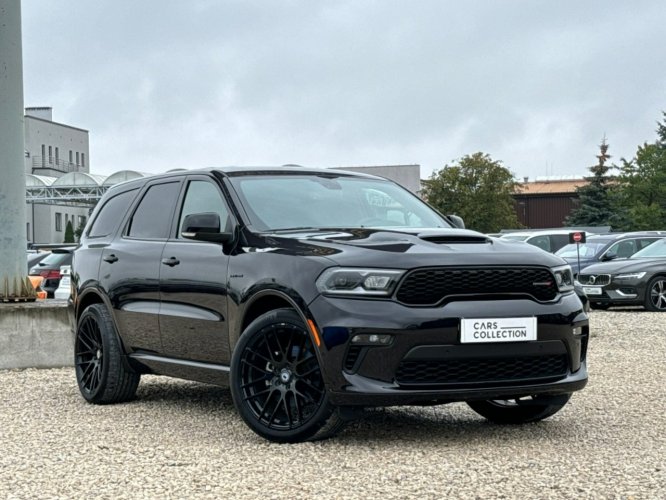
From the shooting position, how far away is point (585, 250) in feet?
80.8

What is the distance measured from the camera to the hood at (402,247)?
623cm

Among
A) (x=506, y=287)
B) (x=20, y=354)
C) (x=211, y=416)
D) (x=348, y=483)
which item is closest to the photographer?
(x=348, y=483)

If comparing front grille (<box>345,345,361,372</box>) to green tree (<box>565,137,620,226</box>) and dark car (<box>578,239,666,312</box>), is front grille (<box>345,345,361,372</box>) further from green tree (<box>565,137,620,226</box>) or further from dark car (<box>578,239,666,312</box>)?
green tree (<box>565,137,620,226</box>)

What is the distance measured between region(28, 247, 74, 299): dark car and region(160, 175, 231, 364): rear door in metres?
14.7

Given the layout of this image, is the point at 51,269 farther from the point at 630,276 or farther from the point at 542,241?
the point at 542,241

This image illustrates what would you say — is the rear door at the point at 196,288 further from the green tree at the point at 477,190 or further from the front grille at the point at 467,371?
the green tree at the point at 477,190

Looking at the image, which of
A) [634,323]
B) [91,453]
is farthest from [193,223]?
[634,323]

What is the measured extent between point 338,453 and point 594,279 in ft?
50.4

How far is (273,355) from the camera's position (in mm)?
6562

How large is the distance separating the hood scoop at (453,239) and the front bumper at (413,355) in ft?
1.61

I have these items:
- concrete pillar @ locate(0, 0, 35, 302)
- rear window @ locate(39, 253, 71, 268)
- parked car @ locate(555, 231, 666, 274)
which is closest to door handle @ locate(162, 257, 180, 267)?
concrete pillar @ locate(0, 0, 35, 302)

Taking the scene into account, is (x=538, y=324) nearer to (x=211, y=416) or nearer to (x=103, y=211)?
(x=211, y=416)

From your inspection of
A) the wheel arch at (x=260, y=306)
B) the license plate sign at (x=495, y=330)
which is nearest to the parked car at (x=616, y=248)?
the wheel arch at (x=260, y=306)

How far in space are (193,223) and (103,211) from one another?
8.85 feet
